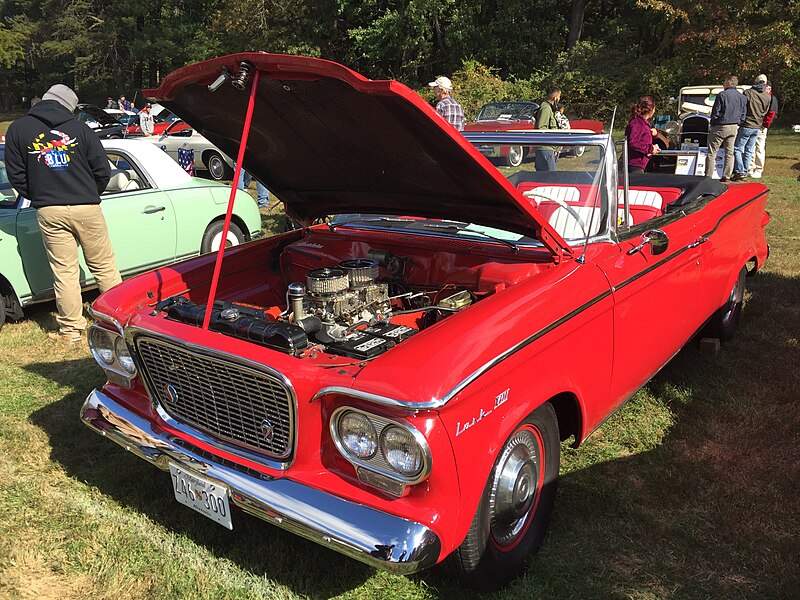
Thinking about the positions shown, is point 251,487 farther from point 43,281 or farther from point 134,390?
point 43,281

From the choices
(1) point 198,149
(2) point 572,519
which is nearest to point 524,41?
(1) point 198,149

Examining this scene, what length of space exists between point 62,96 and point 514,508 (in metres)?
4.64

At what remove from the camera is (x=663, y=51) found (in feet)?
84.7

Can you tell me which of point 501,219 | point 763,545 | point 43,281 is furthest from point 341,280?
point 43,281

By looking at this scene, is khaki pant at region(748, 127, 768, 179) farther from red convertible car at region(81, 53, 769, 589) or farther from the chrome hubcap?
the chrome hubcap

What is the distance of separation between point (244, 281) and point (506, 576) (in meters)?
2.03

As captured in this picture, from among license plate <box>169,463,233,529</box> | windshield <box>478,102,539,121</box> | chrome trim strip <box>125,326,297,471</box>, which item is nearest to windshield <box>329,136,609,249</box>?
chrome trim strip <box>125,326,297,471</box>

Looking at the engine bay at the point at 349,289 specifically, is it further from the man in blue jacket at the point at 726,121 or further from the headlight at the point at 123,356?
the man in blue jacket at the point at 726,121

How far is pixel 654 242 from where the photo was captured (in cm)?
328

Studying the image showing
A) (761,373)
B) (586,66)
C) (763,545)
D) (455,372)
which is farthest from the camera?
(586,66)

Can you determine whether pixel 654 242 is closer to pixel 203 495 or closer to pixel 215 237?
pixel 203 495

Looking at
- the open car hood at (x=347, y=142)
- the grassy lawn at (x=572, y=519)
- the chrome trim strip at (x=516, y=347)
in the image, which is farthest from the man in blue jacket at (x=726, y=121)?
the chrome trim strip at (x=516, y=347)

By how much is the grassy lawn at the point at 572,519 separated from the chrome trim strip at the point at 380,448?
0.76 meters

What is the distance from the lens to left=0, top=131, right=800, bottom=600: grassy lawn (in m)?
2.66
